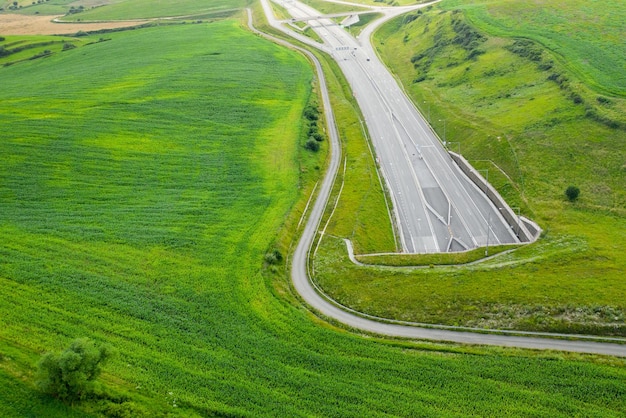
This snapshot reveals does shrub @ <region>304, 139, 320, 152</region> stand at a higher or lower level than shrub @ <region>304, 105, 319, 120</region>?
lower

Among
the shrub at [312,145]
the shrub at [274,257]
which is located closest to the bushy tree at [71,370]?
the shrub at [274,257]

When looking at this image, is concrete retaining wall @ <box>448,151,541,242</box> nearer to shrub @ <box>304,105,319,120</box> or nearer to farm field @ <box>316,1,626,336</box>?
farm field @ <box>316,1,626,336</box>

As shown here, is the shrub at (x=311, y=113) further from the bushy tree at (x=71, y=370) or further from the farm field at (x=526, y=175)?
the bushy tree at (x=71, y=370)

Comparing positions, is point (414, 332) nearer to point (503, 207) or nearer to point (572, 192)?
point (503, 207)

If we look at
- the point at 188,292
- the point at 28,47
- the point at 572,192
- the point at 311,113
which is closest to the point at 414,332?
the point at 188,292

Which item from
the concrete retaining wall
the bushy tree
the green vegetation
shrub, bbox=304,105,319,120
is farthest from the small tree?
the green vegetation

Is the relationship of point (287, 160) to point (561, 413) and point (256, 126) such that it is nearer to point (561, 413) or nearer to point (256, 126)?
point (256, 126)
